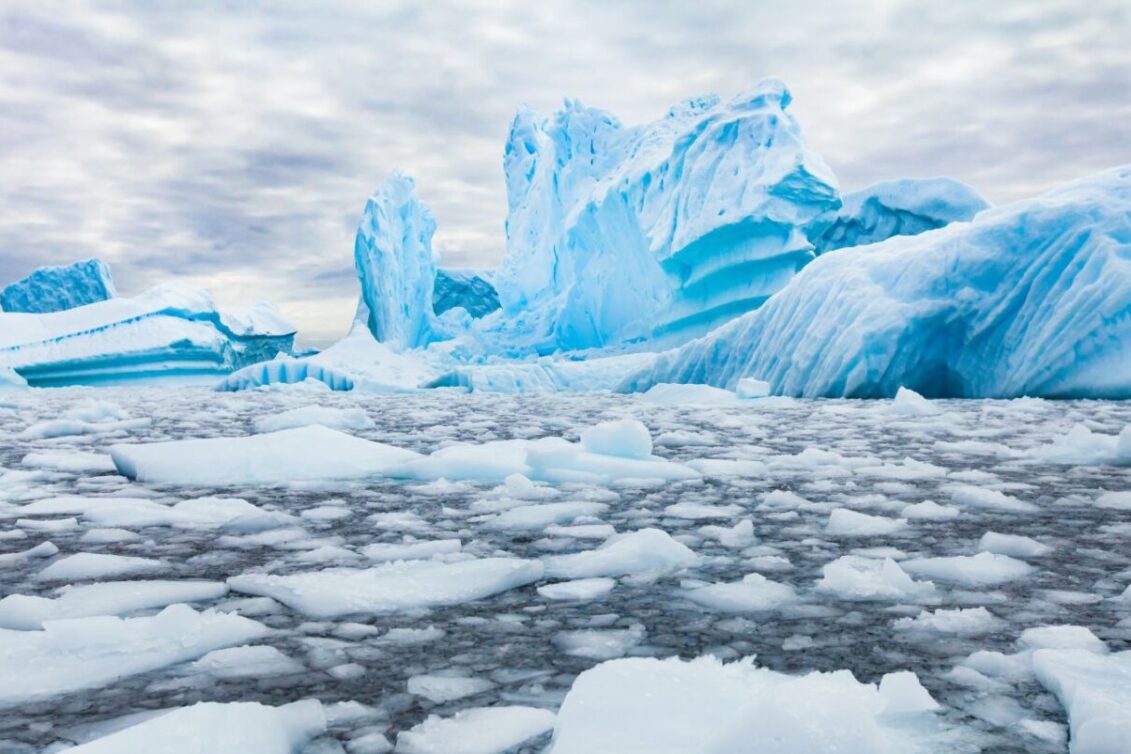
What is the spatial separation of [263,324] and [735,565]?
31913mm

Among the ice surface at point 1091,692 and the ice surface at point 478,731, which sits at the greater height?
the ice surface at point 1091,692

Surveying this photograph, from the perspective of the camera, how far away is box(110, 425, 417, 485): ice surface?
371 centimetres

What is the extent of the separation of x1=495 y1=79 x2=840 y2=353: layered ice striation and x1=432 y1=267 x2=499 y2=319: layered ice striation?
8441mm

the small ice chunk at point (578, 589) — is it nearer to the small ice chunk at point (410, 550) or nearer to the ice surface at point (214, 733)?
the small ice chunk at point (410, 550)

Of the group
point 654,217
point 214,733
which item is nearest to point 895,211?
point 654,217

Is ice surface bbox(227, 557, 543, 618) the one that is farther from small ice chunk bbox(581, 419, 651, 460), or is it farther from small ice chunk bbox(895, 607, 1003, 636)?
small ice chunk bbox(581, 419, 651, 460)

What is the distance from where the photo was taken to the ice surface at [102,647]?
1326 millimetres

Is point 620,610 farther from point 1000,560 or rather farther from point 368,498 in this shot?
point 368,498

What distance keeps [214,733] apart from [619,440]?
3.01m

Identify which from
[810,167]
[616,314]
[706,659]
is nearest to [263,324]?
[616,314]

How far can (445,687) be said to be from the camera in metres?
1.31

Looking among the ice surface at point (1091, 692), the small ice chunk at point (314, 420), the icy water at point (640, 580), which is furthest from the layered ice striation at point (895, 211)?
the ice surface at point (1091, 692)

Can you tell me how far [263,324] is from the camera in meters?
31.8

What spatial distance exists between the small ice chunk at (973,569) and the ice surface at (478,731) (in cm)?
114
